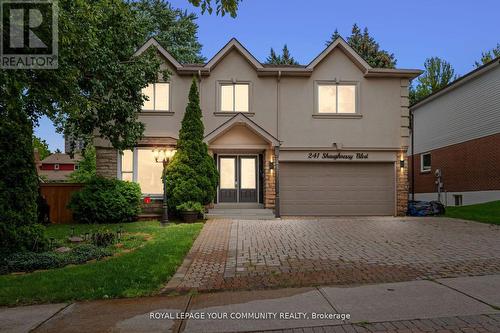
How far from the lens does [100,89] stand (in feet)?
41.4

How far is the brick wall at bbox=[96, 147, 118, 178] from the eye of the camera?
1562 centimetres

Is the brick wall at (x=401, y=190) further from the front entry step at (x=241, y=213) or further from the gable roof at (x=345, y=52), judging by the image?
the front entry step at (x=241, y=213)

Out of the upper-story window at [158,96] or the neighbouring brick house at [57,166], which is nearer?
the upper-story window at [158,96]

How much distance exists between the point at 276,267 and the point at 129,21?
10313 millimetres

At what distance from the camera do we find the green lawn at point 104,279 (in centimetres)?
545

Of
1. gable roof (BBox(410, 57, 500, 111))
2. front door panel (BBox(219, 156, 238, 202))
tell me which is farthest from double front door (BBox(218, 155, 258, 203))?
gable roof (BBox(410, 57, 500, 111))

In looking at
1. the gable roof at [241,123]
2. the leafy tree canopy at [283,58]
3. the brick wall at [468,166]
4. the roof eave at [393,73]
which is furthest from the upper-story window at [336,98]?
the leafy tree canopy at [283,58]

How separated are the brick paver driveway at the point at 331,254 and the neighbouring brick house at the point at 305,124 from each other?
13.2ft

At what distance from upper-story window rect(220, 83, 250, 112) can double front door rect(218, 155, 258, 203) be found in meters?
2.20

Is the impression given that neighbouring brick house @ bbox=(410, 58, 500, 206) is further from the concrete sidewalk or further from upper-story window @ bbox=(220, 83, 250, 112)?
the concrete sidewalk

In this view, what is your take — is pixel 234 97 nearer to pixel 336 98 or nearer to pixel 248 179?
pixel 248 179

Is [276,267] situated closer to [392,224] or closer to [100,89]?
[392,224]

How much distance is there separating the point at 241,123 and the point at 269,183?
285 centimetres

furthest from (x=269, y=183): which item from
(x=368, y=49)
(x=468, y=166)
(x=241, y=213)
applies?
(x=368, y=49)
